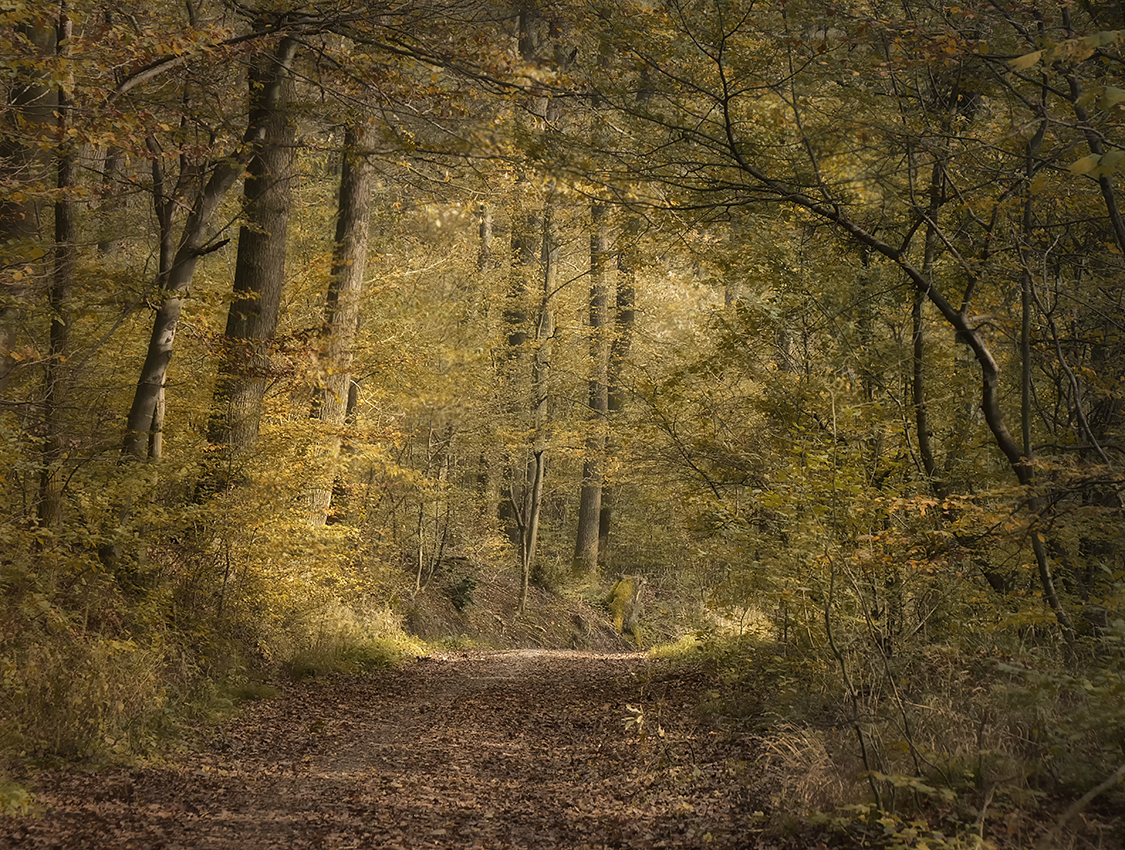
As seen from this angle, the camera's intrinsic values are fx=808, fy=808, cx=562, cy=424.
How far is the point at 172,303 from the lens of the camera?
7883mm

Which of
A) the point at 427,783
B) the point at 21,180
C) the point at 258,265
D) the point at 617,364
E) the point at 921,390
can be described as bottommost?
the point at 427,783

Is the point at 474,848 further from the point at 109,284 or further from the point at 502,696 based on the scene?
the point at 109,284

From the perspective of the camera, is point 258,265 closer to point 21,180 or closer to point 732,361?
point 21,180

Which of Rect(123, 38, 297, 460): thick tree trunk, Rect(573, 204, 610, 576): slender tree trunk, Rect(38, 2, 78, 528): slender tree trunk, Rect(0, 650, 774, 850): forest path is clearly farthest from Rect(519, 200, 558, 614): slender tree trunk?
Rect(38, 2, 78, 528): slender tree trunk

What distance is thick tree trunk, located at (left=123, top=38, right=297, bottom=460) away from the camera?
771cm

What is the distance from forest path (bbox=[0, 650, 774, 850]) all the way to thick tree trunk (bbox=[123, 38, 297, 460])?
2.87 metres

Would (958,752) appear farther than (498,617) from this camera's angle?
No

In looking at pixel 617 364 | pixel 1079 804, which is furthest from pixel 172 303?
pixel 617 364

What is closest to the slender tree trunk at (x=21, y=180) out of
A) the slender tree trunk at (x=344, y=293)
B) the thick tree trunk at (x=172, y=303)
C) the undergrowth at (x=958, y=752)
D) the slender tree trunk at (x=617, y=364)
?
the thick tree trunk at (x=172, y=303)

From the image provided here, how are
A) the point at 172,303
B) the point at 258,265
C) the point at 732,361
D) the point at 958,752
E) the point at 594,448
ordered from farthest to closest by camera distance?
the point at 594,448, the point at 258,265, the point at 732,361, the point at 172,303, the point at 958,752

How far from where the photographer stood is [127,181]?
721 cm

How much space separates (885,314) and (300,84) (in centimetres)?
863

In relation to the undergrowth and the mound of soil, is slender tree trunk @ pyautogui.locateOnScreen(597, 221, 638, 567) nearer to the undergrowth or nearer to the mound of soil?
the mound of soil

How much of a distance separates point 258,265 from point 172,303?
2260 mm
